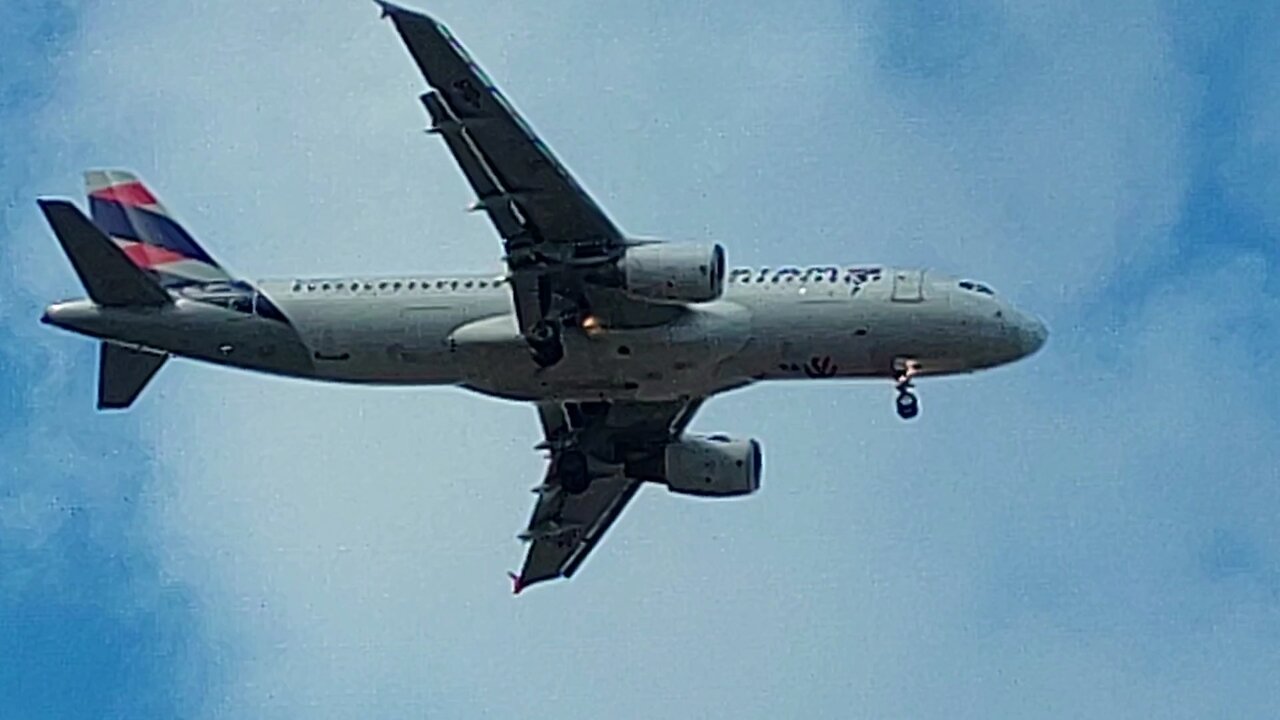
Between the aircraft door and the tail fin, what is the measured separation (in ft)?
65.2

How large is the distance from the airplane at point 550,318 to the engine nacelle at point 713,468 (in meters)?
3.79

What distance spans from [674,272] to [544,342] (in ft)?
15.3

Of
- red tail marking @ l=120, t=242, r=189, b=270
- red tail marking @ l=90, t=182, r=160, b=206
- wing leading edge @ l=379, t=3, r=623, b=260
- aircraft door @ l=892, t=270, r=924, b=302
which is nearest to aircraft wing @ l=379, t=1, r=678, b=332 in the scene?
wing leading edge @ l=379, t=3, r=623, b=260

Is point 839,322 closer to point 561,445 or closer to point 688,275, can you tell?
point 688,275

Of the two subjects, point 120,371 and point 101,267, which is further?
point 120,371

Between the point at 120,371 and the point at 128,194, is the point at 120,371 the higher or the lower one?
the lower one

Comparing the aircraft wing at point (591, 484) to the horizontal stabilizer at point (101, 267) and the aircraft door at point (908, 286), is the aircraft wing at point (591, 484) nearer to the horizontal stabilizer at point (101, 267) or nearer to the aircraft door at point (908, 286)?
the aircraft door at point (908, 286)

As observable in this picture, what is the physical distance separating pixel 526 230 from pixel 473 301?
10.8 feet

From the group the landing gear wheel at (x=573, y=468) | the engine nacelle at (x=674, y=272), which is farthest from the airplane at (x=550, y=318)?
the landing gear wheel at (x=573, y=468)

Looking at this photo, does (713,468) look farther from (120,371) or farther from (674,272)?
(120,371)

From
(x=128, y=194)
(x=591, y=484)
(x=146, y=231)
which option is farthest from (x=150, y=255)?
(x=591, y=484)

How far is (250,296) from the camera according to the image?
84.2 m

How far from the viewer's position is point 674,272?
79812mm

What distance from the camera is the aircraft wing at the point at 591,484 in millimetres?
90000
